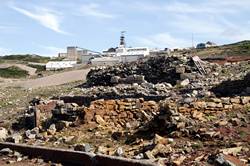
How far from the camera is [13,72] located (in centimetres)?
7212

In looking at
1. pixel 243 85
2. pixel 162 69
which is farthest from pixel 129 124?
pixel 162 69

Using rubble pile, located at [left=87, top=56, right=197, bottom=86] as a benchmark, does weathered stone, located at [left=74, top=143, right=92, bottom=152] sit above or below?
below

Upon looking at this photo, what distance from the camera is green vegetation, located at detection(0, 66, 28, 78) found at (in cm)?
6904

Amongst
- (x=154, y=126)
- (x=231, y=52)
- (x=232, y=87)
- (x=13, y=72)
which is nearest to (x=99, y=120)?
(x=154, y=126)

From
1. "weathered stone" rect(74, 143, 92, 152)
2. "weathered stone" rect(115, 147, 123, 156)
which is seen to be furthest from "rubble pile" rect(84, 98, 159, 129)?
"weathered stone" rect(115, 147, 123, 156)

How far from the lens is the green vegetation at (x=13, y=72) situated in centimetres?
6904

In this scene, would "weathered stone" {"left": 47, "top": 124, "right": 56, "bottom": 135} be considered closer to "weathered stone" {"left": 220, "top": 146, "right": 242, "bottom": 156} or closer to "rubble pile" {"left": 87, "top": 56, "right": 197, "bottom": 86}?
"weathered stone" {"left": 220, "top": 146, "right": 242, "bottom": 156}

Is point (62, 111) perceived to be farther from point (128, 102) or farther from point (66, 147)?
point (66, 147)

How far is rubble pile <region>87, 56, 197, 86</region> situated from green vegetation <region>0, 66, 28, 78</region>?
40.1m

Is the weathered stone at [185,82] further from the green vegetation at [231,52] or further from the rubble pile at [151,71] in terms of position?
the green vegetation at [231,52]

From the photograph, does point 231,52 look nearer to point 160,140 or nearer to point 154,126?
point 154,126

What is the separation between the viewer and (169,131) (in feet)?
37.0

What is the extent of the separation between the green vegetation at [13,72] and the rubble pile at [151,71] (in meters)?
40.1

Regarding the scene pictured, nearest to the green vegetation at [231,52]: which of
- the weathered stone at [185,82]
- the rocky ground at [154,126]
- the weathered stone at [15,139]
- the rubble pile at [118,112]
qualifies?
the weathered stone at [185,82]
